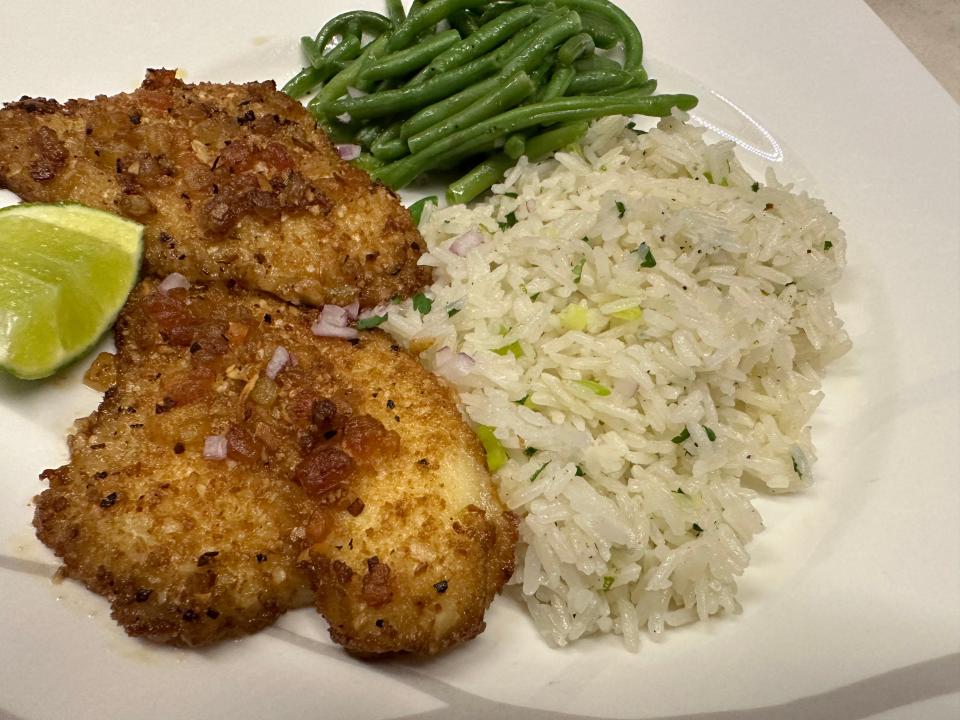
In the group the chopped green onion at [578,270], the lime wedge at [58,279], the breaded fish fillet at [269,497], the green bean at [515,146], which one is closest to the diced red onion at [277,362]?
the breaded fish fillet at [269,497]

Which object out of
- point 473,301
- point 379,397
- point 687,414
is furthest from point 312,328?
point 687,414

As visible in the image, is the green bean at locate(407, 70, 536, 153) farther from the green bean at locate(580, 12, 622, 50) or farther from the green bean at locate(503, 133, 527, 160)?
the green bean at locate(580, 12, 622, 50)

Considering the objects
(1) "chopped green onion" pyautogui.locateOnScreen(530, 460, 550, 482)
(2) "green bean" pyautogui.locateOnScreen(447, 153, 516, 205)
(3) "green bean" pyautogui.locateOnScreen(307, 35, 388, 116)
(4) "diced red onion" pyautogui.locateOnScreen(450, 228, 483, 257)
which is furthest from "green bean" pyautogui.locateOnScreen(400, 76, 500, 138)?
(1) "chopped green onion" pyautogui.locateOnScreen(530, 460, 550, 482)

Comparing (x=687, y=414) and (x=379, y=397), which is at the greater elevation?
(x=687, y=414)

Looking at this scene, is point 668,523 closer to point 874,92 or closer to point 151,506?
point 151,506

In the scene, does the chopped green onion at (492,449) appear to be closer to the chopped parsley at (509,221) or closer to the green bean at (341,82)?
the chopped parsley at (509,221)

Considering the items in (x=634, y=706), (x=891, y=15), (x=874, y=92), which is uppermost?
(x=891, y=15)

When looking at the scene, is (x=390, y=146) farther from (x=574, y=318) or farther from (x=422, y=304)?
(x=574, y=318)
